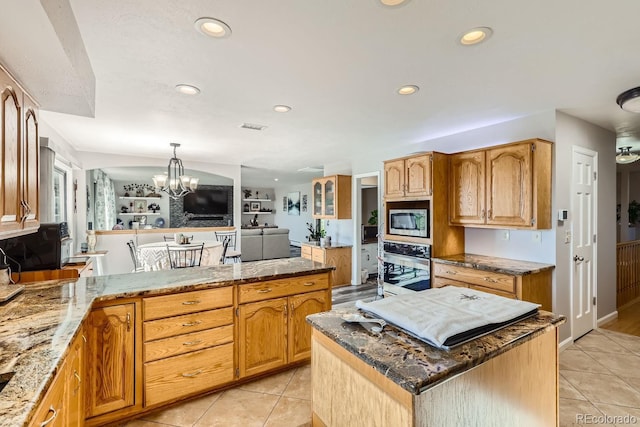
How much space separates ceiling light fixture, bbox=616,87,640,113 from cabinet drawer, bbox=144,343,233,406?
370cm

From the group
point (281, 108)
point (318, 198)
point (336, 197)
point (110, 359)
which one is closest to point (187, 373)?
point (110, 359)

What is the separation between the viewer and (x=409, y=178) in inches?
148

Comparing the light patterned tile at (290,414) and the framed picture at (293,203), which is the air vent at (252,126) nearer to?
the light patterned tile at (290,414)

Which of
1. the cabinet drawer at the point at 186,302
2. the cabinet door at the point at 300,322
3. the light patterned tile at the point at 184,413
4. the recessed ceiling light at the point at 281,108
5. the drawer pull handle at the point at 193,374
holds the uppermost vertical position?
the recessed ceiling light at the point at 281,108

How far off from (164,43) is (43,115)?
2.53m

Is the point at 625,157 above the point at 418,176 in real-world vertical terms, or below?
above

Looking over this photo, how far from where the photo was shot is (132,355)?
1.98 metres

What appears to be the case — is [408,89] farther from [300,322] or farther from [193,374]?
[193,374]

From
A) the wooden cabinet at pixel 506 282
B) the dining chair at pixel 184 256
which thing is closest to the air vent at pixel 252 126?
the dining chair at pixel 184 256

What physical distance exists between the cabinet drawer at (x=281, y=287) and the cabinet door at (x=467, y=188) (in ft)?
5.85

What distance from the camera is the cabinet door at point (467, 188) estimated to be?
3253 mm

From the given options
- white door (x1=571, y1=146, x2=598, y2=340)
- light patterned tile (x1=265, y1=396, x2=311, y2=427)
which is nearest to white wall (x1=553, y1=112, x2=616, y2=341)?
white door (x1=571, y1=146, x2=598, y2=340)

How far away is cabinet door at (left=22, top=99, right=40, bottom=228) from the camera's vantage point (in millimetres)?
1749

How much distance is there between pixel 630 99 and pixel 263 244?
7.55m
